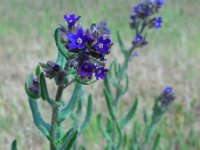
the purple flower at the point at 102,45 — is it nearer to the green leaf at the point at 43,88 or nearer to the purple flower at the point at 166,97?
the green leaf at the point at 43,88

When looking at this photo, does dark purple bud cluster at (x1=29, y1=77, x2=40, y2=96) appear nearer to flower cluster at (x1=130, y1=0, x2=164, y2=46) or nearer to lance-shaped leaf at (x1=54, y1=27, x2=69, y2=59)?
lance-shaped leaf at (x1=54, y1=27, x2=69, y2=59)

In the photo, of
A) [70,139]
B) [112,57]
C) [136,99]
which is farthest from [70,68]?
[112,57]

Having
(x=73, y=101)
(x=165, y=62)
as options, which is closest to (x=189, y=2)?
(x=165, y=62)

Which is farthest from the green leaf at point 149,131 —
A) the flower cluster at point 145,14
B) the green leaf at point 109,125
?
the flower cluster at point 145,14

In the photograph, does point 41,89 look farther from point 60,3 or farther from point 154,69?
point 60,3

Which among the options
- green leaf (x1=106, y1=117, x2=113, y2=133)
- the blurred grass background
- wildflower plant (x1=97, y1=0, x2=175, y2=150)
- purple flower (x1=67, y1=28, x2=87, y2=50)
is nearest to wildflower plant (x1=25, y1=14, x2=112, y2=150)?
purple flower (x1=67, y1=28, x2=87, y2=50)
